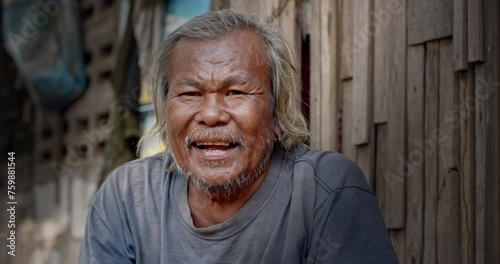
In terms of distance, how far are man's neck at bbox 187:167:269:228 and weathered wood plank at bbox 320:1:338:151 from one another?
56 cm

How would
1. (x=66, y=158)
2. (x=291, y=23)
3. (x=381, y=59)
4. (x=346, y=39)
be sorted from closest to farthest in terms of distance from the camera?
(x=381, y=59) → (x=346, y=39) → (x=291, y=23) → (x=66, y=158)

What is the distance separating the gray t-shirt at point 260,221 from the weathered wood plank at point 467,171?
0.33m

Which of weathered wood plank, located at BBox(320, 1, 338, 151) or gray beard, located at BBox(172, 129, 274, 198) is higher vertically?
weathered wood plank, located at BBox(320, 1, 338, 151)

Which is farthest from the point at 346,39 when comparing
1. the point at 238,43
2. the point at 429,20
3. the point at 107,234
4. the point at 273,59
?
the point at 107,234

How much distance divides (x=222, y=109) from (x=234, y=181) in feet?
0.79

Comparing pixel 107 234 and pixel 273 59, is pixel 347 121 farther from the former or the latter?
pixel 107 234

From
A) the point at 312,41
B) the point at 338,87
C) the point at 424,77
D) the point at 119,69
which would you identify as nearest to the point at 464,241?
the point at 424,77

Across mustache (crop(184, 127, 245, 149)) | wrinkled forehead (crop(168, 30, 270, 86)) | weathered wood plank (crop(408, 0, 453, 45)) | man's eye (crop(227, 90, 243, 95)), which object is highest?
weathered wood plank (crop(408, 0, 453, 45))

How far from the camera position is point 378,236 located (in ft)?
7.76

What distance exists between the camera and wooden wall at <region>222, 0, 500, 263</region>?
250cm

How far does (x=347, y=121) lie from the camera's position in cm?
312

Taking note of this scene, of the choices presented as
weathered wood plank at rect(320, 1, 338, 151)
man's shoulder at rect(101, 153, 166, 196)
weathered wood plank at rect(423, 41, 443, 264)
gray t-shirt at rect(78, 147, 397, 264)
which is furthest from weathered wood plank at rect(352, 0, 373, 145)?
man's shoulder at rect(101, 153, 166, 196)

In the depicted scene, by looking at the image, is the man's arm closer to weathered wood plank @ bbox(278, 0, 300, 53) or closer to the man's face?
the man's face

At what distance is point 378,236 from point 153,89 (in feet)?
3.32
